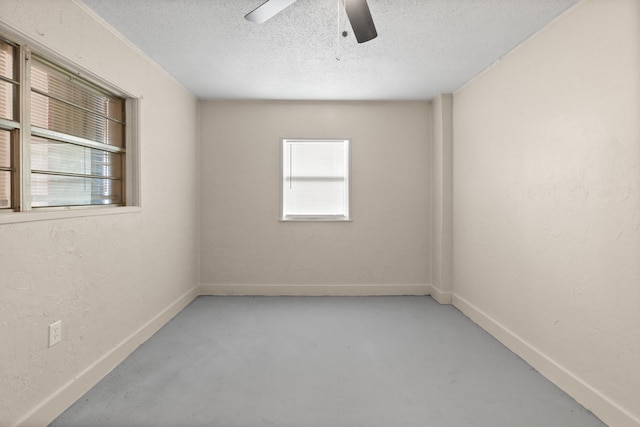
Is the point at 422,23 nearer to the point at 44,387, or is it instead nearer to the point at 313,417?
the point at 313,417

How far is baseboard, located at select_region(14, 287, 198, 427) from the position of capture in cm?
170

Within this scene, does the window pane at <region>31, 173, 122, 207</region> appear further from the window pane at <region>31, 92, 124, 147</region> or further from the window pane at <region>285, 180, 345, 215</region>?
the window pane at <region>285, 180, 345, 215</region>

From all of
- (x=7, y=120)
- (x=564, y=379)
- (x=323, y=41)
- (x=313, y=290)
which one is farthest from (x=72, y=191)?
(x=564, y=379)

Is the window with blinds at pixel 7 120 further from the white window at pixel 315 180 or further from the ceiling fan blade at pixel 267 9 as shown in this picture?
the white window at pixel 315 180

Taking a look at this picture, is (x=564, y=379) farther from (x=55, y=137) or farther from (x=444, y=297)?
(x=55, y=137)

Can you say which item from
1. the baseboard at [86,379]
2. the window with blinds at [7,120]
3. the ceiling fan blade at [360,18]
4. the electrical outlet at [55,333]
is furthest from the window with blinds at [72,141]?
the ceiling fan blade at [360,18]

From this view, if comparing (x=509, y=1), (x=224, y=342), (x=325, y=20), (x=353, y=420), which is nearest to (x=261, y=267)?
(x=224, y=342)

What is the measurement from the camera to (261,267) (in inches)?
161

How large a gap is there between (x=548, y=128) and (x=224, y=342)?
2.95m

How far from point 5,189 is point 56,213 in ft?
0.80

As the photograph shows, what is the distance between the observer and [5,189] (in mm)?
1658

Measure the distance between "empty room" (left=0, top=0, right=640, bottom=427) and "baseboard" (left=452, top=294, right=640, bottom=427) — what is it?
13mm

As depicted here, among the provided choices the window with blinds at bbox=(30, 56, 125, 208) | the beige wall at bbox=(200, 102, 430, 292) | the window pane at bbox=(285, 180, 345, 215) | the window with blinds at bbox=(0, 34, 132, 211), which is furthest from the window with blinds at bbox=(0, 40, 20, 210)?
the window pane at bbox=(285, 180, 345, 215)

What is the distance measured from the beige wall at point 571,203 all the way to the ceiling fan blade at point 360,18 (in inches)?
51.8
